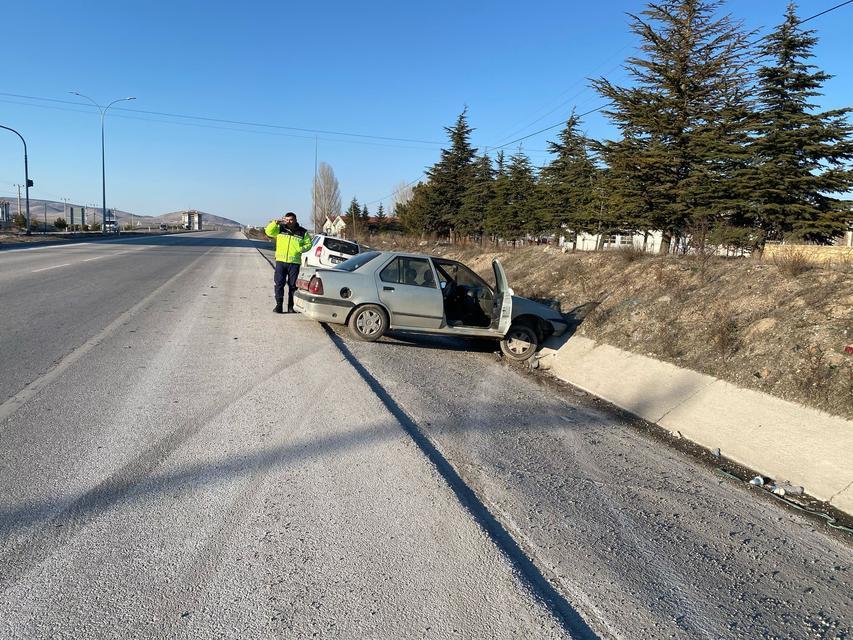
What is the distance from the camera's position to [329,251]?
19.4 meters

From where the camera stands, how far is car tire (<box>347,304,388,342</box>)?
9328 mm

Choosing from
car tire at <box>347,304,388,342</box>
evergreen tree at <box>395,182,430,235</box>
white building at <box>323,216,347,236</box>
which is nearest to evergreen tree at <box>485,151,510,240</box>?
evergreen tree at <box>395,182,430,235</box>

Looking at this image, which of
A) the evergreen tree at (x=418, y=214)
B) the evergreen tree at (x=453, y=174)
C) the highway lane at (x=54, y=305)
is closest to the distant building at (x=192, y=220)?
the evergreen tree at (x=418, y=214)

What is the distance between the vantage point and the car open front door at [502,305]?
9.14 m

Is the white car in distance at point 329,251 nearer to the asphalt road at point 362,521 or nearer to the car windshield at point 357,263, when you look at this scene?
the car windshield at point 357,263

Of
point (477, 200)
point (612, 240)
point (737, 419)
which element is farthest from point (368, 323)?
point (477, 200)

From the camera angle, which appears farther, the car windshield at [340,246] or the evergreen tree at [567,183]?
the evergreen tree at [567,183]

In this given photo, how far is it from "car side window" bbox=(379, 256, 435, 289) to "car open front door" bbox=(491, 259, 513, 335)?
3.31ft

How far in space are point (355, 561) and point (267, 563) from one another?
44 centimetres

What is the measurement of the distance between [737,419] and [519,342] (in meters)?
3.95

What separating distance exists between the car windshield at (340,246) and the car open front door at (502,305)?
10.8 m

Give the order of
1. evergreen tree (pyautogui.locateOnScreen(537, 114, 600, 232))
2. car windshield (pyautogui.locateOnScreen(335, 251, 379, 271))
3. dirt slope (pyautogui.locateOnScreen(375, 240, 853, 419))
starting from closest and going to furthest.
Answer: dirt slope (pyautogui.locateOnScreen(375, 240, 853, 419))
car windshield (pyautogui.locateOnScreen(335, 251, 379, 271))
evergreen tree (pyautogui.locateOnScreen(537, 114, 600, 232))

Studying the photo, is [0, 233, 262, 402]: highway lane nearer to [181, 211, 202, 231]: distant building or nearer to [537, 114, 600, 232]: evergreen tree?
[537, 114, 600, 232]: evergreen tree

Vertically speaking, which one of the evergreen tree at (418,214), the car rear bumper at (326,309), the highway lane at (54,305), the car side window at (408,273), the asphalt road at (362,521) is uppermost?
the evergreen tree at (418,214)
